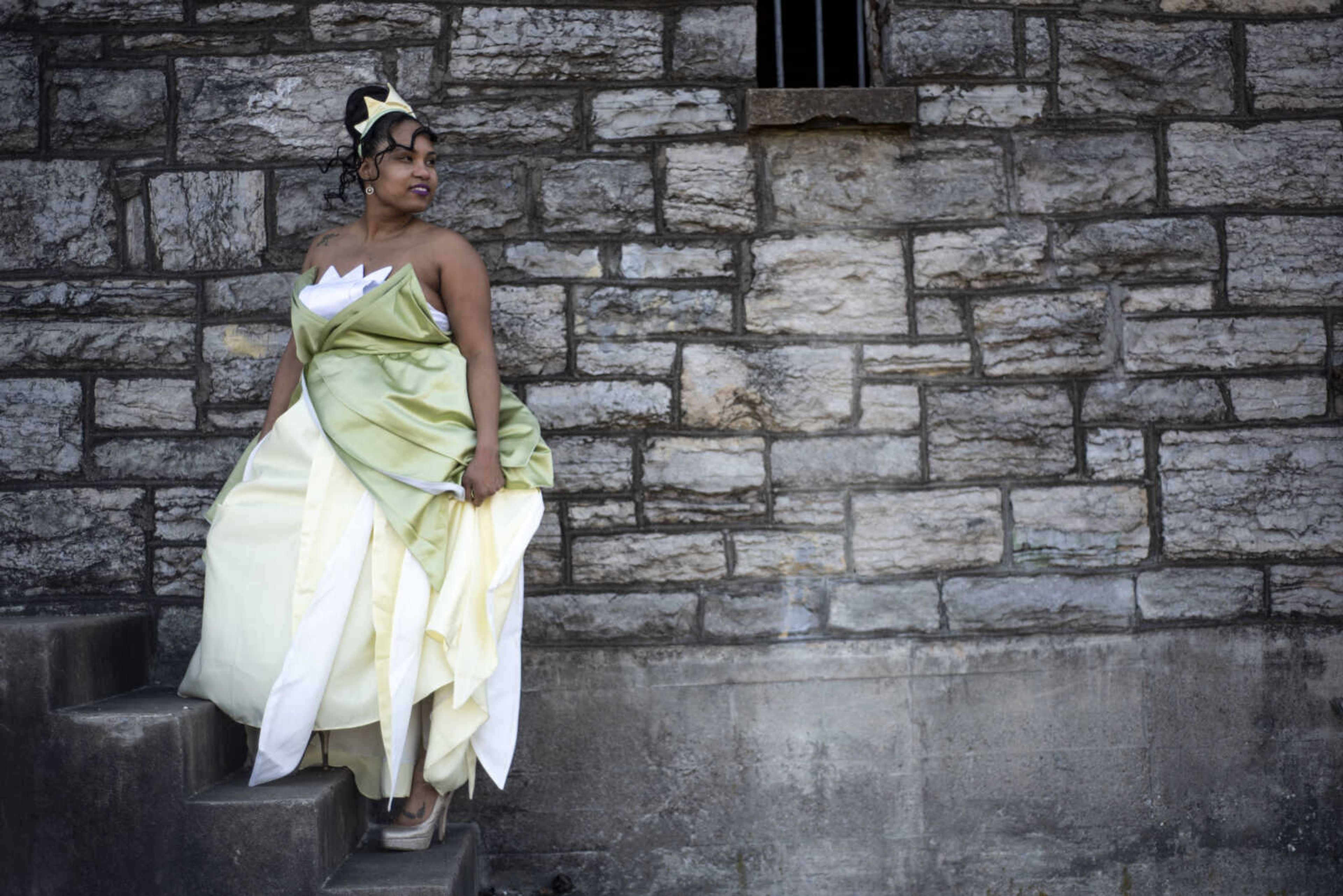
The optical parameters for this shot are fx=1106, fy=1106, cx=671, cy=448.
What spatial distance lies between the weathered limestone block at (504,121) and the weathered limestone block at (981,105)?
1.17 metres

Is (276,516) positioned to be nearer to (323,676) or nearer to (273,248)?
(323,676)

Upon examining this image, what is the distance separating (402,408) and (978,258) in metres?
1.96

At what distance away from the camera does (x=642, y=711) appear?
352cm

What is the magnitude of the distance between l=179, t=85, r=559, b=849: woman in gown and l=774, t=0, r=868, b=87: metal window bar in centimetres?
144

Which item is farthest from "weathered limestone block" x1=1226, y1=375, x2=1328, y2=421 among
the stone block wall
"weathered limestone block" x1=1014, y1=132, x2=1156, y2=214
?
"weathered limestone block" x1=1014, y1=132, x2=1156, y2=214

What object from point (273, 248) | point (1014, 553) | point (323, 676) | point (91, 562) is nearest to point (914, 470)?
point (1014, 553)

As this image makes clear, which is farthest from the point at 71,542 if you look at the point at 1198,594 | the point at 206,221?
the point at 1198,594

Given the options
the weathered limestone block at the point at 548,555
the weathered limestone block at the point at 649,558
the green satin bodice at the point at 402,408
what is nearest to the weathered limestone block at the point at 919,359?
the weathered limestone block at the point at 649,558

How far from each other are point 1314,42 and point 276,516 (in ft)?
11.9

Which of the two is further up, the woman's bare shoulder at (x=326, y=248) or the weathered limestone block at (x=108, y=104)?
the weathered limestone block at (x=108, y=104)

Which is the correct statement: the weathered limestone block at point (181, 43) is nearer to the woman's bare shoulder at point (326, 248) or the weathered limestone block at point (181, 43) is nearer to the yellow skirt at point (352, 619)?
the woman's bare shoulder at point (326, 248)

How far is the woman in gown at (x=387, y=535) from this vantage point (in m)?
2.71

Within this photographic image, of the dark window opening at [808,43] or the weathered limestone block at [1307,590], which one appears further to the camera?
the dark window opening at [808,43]

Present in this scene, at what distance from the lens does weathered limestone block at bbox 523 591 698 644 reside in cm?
352
